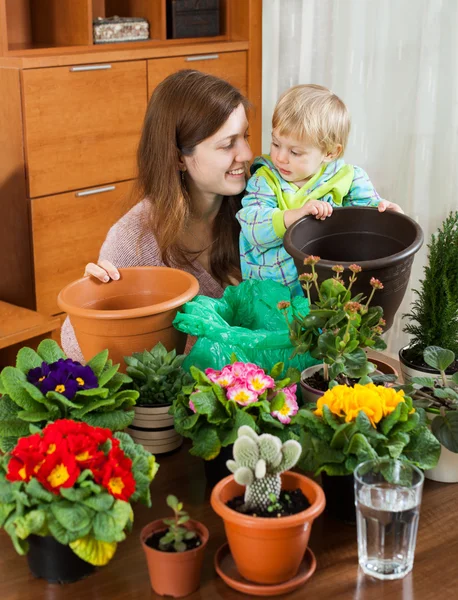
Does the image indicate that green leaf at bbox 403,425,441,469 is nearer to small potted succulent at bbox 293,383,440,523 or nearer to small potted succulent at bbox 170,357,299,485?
small potted succulent at bbox 293,383,440,523

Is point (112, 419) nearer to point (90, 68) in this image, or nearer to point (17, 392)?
point (17, 392)

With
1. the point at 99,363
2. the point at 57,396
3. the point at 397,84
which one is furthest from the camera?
the point at 397,84

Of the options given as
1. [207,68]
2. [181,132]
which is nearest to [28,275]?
[207,68]

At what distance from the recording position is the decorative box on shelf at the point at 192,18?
11.7ft

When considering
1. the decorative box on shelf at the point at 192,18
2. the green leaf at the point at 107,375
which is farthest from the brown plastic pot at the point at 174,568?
the decorative box on shelf at the point at 192,18

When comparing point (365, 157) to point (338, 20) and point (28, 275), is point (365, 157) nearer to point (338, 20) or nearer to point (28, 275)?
point (338, 20)

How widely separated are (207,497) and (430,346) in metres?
0.46

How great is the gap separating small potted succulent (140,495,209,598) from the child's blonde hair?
3.73ft

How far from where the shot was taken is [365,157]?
3.36 meters

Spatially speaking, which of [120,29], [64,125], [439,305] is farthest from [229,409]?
[120,29]

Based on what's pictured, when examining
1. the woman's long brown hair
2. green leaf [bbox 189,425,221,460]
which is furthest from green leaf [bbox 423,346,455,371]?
the woman's long brown hair

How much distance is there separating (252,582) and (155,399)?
41 cm

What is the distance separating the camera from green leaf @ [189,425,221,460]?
49.7 inches

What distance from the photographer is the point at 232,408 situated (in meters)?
1.27
